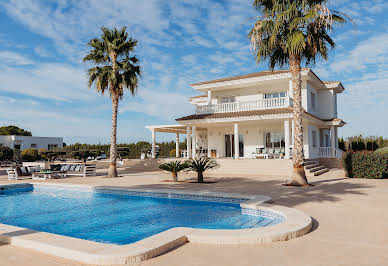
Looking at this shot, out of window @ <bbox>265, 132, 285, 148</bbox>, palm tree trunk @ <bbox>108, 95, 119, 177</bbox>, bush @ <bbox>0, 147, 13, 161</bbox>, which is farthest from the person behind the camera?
bush @ <bbox>0, 147, 13, 161</bbox>

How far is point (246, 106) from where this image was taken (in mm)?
23359

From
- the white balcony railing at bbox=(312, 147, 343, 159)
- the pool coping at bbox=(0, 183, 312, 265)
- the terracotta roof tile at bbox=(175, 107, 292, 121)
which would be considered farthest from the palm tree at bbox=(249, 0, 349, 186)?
the white balcony railing at bbox=(312, 147, 343, 159)

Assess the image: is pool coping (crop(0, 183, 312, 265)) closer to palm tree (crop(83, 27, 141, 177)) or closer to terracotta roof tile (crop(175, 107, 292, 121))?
palm tree (crop(83, 27, 141, 177))

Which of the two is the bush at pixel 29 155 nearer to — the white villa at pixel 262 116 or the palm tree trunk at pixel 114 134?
the white villa at pixel 262 116

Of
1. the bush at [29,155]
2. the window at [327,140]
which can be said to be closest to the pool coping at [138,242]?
the window at [327,140]

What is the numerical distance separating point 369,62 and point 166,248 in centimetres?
1830

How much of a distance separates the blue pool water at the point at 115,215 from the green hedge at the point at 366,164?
9.68 m

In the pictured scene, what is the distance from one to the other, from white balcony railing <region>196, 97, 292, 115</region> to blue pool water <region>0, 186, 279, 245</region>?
45.3 ft

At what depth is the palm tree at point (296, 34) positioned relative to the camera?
40.3 feet

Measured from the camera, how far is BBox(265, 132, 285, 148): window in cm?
2386

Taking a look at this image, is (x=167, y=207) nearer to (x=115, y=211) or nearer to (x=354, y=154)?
(x=115, y=211)

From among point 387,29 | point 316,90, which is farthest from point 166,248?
point 316,90

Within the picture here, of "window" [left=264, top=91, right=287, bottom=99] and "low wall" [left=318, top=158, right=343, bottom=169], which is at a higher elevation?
"window" [left=264, top=91, right=287, bottom=99]

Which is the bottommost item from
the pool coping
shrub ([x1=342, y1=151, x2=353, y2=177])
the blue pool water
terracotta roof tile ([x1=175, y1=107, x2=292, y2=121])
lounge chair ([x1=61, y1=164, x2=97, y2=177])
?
the blue pool water
